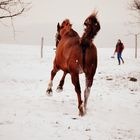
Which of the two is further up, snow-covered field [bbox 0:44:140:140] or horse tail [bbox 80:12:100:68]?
horse tail [bbox 80:12:100:68]

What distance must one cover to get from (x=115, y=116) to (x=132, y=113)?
0.77 m

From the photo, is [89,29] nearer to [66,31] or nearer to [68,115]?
[66,31]

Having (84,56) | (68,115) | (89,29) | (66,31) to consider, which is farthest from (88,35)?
(68,115)

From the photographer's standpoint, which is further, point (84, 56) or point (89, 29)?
point (89, 29)

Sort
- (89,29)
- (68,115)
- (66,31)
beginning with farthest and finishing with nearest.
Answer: (66,31) → (89,29) → (68,115)

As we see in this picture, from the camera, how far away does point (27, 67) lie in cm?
2308

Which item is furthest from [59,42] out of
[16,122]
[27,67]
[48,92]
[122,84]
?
[27,67]

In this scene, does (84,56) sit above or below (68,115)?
above

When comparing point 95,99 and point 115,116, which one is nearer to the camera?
point 115,116

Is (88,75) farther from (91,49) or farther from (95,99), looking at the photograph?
(95,99)

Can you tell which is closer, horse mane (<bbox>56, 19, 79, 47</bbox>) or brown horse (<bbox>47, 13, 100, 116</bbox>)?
brown horse (<bbox>47, 13, 100, 116</bbox>)

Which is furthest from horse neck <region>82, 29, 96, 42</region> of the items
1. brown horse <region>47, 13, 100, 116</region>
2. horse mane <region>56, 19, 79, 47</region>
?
horse mane <region>56, 19, 79, 47</region>

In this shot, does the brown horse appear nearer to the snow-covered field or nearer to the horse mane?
the snow-covered field

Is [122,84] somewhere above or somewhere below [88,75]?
below
